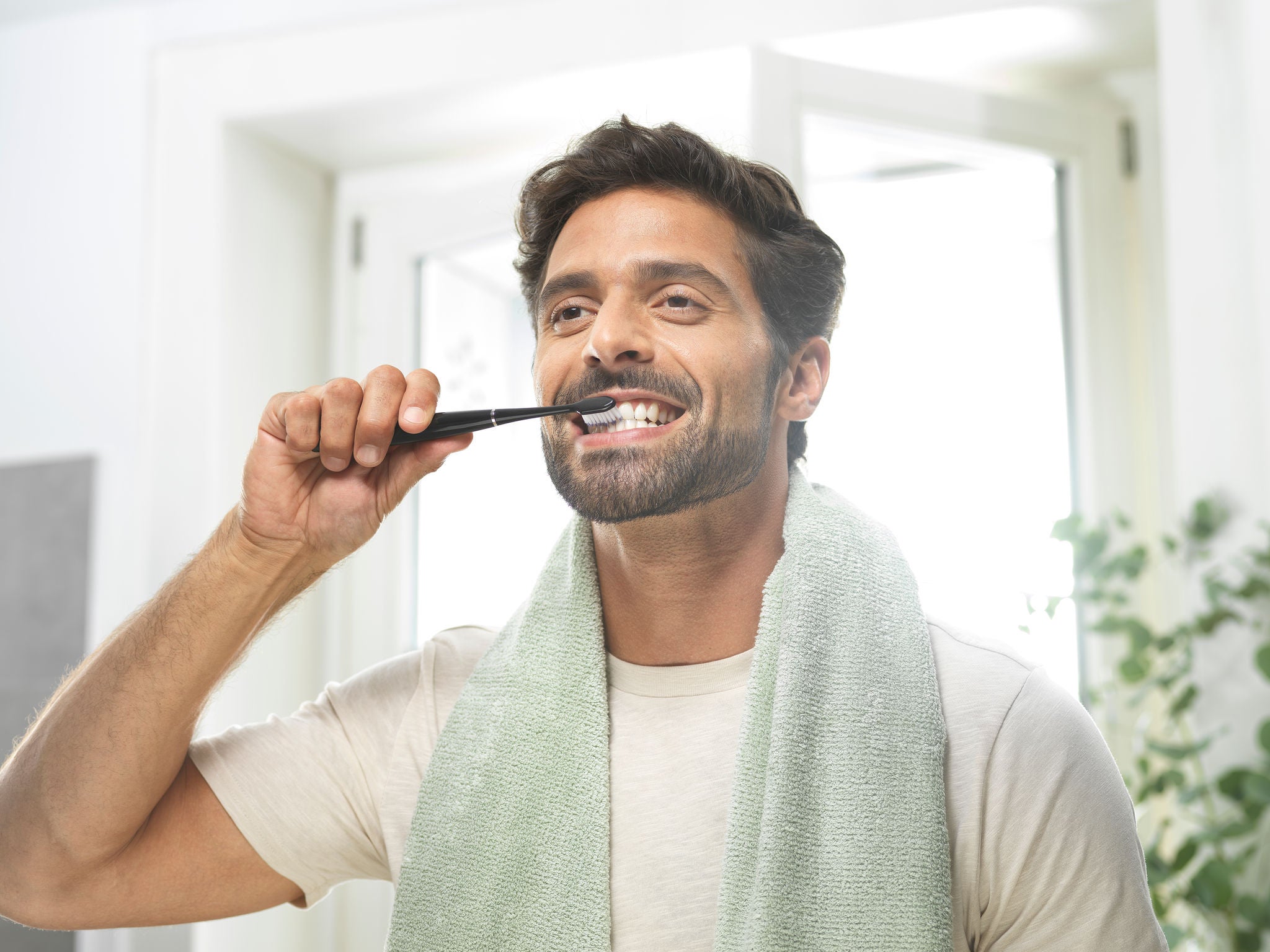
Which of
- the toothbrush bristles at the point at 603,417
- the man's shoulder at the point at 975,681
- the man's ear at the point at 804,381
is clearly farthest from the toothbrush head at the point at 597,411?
the man's shoulder at the point at 975,681

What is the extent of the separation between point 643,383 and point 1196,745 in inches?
34.4

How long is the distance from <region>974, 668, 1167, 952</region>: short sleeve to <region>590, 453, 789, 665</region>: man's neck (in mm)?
257

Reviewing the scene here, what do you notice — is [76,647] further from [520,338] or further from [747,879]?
[747,879]

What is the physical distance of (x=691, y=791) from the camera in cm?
97

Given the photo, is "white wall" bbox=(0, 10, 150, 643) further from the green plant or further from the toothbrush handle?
the green plant

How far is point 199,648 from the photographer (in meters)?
0.96

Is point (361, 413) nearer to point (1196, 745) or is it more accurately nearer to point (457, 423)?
point (457, 423)

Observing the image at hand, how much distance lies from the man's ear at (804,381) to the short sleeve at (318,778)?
454 mm

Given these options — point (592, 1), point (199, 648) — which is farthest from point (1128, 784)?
point (592, 1)

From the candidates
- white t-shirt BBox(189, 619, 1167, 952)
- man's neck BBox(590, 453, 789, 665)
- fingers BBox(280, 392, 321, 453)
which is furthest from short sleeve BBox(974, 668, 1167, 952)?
fingers BBox(280, 392, 321, 453)

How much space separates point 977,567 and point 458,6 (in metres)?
1.24

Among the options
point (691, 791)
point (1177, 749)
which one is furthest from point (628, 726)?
point (1177, 749)

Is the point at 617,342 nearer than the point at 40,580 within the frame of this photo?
Yes

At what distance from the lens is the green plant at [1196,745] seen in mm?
1368
